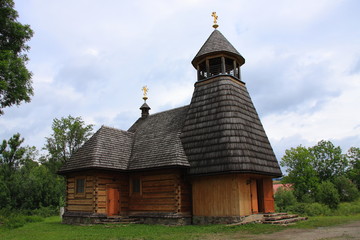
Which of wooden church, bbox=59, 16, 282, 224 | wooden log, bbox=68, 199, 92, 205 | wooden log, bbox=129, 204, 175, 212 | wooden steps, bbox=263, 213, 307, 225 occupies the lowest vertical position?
wooden steps, bbox=263, 213, 307, 225

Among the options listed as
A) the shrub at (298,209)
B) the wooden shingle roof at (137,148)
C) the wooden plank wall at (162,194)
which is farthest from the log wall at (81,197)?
the shrub at (298,209)

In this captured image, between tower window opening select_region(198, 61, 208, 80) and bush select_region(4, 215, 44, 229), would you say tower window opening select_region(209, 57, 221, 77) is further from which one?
bush select_region(4, 215, 44, 229)

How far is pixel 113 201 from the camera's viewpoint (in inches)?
681

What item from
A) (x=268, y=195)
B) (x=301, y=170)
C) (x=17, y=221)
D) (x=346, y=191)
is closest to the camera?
(x=268, y=195)

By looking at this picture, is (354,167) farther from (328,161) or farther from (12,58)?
(12,58)

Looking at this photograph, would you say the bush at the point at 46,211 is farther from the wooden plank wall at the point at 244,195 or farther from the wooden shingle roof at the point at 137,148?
the wooden plank wall at the point at 244,195

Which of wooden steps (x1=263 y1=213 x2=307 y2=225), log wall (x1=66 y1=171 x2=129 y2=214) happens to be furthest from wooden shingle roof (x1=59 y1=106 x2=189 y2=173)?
wooden steps (x1=263 y1=213 x2=307 y2=225)

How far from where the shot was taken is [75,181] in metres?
17.9

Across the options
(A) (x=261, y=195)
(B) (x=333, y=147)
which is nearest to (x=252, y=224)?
(A) (x=261, y=195)

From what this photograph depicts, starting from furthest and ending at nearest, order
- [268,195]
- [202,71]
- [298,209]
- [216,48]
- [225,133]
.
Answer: [298,209] → [202,71] → [216,48] → [268,195] → [225,133]

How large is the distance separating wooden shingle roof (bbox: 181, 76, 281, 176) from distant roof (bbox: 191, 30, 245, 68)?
1651 millimetres

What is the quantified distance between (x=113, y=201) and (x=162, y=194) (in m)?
3.15

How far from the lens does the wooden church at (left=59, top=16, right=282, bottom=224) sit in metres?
14.8

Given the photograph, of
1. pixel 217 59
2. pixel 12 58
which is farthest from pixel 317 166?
pixel 12 58
